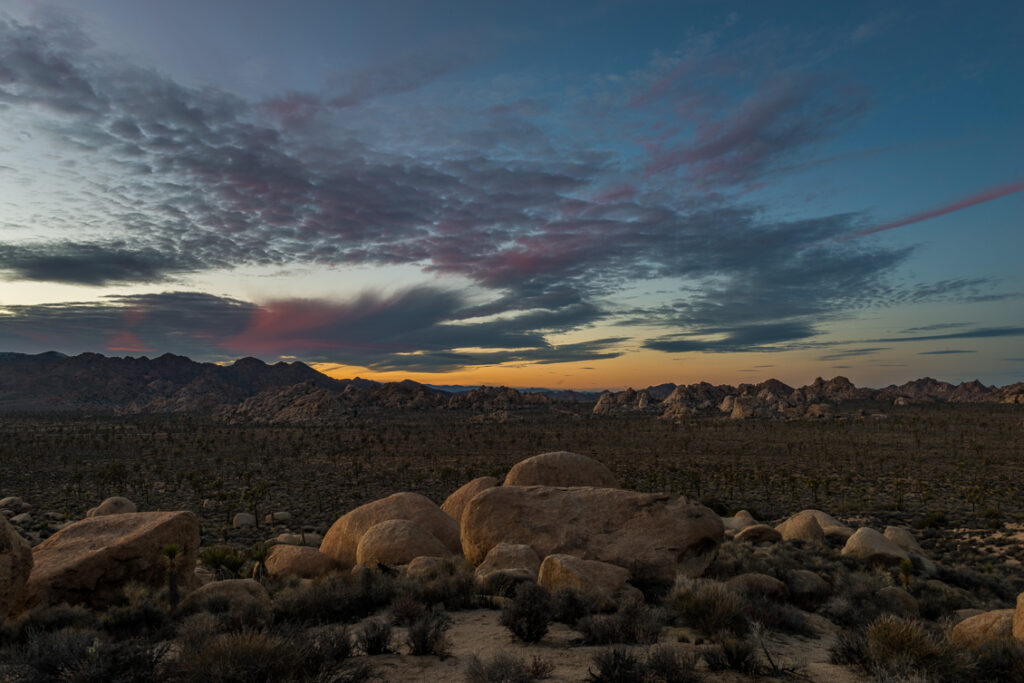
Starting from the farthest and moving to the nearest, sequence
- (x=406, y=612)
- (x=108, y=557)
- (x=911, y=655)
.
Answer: (x=108, y=557), (x=406, y=612), (x=911, y=655)

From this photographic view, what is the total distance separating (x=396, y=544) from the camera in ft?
52.2

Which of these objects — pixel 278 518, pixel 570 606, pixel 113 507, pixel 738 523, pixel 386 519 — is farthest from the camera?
pixel 278 518

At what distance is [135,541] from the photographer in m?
13.2

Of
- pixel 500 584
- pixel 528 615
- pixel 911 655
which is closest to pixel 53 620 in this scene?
pixel 500 584

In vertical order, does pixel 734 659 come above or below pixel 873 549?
above

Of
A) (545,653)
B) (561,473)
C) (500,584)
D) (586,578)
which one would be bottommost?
(500,584)

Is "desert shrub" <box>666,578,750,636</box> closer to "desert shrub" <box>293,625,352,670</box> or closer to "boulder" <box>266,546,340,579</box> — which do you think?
"desert shrub" <box>293,625,352,670</box>

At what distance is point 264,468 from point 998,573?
172 feet

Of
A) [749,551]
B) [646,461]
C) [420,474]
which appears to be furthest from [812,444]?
[749,551]

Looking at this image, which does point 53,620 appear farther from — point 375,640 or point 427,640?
point 427,640

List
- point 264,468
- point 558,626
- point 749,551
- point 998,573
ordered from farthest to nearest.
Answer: point 264,468 → point 998,573 → point 749,551 → point 558,626

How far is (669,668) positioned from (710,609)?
120 inches

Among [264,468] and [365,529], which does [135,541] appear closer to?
[365,529]

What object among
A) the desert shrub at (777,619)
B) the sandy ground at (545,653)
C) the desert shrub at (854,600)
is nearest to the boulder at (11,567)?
the sandy ground at (545,653)
